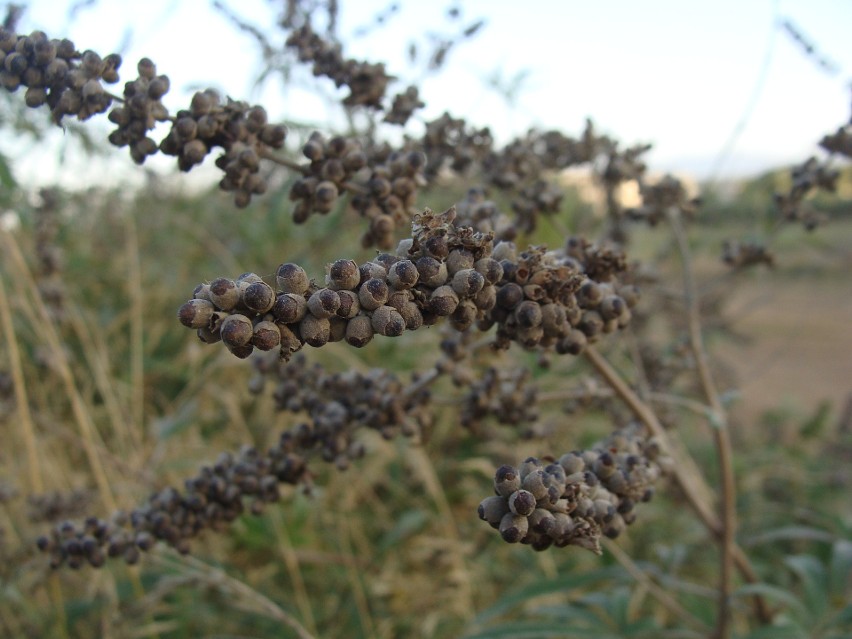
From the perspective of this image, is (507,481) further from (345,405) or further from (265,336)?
(345,405)

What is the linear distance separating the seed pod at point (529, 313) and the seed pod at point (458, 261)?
157 mm

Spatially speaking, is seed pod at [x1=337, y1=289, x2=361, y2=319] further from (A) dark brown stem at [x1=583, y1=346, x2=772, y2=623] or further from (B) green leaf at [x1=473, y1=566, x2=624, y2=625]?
(B) green leaf at [x1=473, y1=566, x2=624, y2=625]

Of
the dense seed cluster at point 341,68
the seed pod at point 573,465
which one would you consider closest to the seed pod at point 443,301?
the seed pod at point 573,465

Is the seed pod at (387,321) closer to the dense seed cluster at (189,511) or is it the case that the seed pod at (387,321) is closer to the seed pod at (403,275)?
the seed pod at (403,275)

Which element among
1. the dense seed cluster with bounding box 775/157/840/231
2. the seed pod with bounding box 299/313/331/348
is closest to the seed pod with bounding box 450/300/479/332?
the seed pod with bounding box 299/313/331/348

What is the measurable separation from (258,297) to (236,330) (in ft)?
0.17

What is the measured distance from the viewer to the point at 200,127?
1.35 m

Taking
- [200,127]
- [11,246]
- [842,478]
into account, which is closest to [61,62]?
[200,127]

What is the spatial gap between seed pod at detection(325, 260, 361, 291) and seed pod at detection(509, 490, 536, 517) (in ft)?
1.25

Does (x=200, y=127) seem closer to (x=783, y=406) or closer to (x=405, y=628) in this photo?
(x=405, y=628)

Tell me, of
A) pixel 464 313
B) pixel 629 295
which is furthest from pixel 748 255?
pixel 464 313

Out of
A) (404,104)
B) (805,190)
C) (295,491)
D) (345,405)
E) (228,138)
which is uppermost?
(404,104)

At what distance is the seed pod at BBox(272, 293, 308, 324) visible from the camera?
2.91 feet

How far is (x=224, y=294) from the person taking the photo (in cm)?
88
